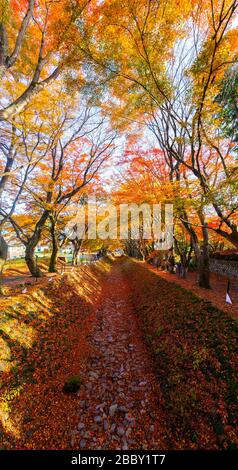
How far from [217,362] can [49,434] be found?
3632 millimetres

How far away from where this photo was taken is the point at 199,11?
641 cm

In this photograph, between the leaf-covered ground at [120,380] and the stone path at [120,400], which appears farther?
the stone path at [120,400]

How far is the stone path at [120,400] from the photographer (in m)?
3.35

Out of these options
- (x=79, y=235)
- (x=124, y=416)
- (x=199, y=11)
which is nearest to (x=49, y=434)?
(x=124, y=416)

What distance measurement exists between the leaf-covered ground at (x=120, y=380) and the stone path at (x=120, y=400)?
0.7 inches

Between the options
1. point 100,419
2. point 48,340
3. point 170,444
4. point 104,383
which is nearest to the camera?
point 170,444

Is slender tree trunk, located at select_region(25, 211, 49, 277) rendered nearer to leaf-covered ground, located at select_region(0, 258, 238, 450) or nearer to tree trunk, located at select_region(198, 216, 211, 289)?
leaf-covered ground, located at select_region(0, 258, 238, 450)

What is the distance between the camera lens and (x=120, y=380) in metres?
4.84

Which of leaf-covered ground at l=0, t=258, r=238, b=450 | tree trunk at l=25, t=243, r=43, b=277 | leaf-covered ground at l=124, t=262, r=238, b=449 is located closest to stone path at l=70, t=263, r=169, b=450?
leaf-covered ground at l=0, t=258, r=238, b=450

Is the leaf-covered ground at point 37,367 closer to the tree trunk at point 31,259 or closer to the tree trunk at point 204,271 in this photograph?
the tree trunk at point 31,259

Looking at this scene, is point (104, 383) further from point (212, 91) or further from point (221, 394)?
point (212, 91)

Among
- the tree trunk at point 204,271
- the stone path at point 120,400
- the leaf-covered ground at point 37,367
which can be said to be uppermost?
the tree trunk at point 204,271

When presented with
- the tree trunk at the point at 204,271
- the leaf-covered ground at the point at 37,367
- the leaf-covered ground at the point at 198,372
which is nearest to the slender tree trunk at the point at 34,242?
the leaf-covered ground at the point at 37,367

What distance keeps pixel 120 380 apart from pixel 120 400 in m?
0.63
